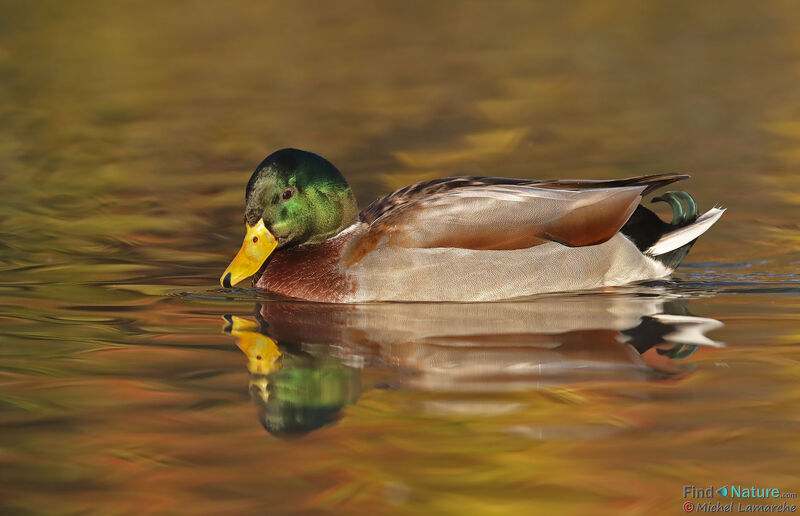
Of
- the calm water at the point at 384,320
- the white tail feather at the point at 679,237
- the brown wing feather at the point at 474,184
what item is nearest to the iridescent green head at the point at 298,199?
the brown wing feather at the point at 474,184

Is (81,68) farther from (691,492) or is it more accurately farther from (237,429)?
(691,492)

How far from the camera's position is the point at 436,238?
21.8 ft

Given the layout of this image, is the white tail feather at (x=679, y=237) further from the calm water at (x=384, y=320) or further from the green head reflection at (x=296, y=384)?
the green head reflection at (x=296, y=384)

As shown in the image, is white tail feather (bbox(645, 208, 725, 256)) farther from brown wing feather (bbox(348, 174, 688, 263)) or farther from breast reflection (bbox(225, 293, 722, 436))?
breast reflection (bbox(225, 293, 722, 436))

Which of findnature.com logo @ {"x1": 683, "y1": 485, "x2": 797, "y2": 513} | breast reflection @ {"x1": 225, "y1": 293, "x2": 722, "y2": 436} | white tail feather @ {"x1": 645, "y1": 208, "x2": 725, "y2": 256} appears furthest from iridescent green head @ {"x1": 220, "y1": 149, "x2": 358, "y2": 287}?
findnature.com logo @ {"x1": 683, "y1": 485, "x2": 797, "y2": 513}

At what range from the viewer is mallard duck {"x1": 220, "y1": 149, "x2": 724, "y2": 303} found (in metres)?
6.62

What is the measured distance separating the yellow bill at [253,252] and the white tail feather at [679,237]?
2.37m

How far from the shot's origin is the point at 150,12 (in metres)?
20.9

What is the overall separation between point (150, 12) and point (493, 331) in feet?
54.6

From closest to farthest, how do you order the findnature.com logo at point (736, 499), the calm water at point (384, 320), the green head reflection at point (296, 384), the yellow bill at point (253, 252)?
the findnature.com logo at point (736, 499) → the calm water at point (384, 320) → the green head reflection at point (296, 384) → the yellow bill at point (253, 252)

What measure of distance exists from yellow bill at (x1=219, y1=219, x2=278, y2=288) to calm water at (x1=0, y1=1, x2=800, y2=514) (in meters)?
0.20

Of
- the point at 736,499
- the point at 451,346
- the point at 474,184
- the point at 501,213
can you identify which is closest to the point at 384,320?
the point at 451,346

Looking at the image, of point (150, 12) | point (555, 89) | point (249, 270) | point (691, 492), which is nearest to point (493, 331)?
point (249, 270)

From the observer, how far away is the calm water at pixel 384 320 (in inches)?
153
